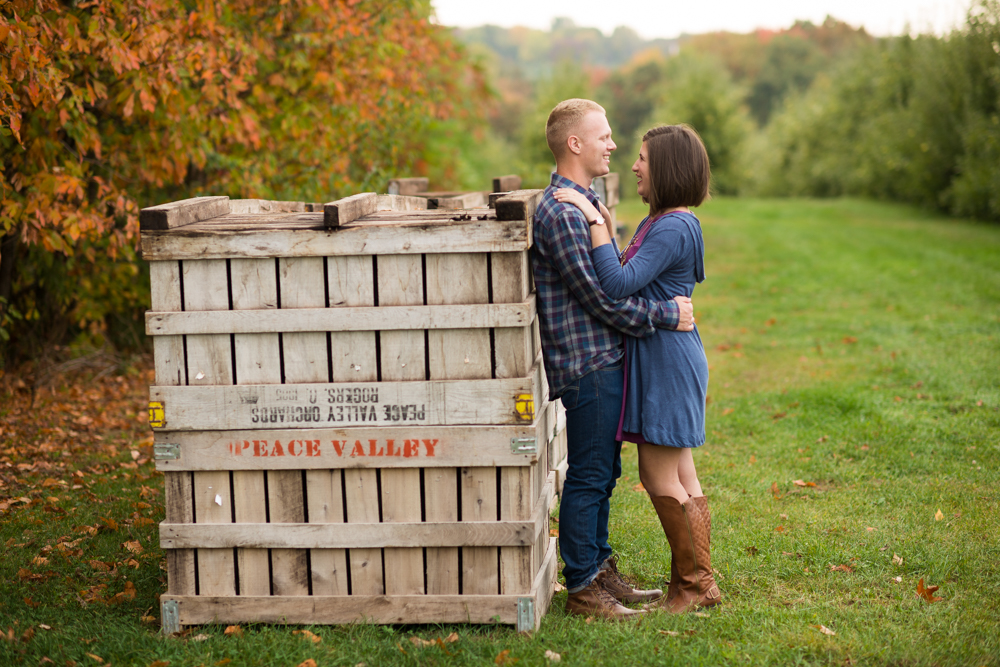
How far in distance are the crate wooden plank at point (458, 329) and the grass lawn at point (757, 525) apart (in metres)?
1.13

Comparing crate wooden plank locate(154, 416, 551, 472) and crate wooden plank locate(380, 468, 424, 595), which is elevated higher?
crate wooden plank locate(154, 416, 551, 472)

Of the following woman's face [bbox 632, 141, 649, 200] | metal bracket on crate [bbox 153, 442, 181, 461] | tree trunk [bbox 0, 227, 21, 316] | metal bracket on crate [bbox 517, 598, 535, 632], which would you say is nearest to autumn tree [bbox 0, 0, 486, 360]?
tree trunk [bbox 0, 227, 21, 316]

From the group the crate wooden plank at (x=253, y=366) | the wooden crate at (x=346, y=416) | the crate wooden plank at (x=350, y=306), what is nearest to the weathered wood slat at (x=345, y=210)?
the wooden crate at (x=346, y=416)

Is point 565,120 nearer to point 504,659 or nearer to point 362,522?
point 362,522

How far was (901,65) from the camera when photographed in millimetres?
28453

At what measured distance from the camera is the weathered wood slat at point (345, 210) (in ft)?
11.9

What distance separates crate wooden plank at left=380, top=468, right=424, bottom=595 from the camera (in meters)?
3.81

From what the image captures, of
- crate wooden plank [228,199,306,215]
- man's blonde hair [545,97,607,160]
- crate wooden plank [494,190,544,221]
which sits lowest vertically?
crate wooden plank [494,190,544,221]

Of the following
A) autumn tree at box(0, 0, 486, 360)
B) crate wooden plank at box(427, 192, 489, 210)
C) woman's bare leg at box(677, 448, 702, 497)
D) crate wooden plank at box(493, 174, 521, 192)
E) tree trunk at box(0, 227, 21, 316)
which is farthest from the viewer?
tree trunk at box(0, 227, 21, 316)

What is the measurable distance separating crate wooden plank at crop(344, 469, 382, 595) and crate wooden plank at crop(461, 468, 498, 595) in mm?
328

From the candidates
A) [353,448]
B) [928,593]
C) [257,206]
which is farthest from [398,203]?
[928,593]

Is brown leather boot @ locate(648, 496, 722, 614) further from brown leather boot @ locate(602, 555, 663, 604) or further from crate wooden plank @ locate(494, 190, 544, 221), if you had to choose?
crate wooden plank @ locate(494, 190, 544, 221)

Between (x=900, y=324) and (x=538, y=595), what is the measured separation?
27.2 ft

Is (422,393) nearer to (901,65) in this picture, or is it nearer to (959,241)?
(959,241)
